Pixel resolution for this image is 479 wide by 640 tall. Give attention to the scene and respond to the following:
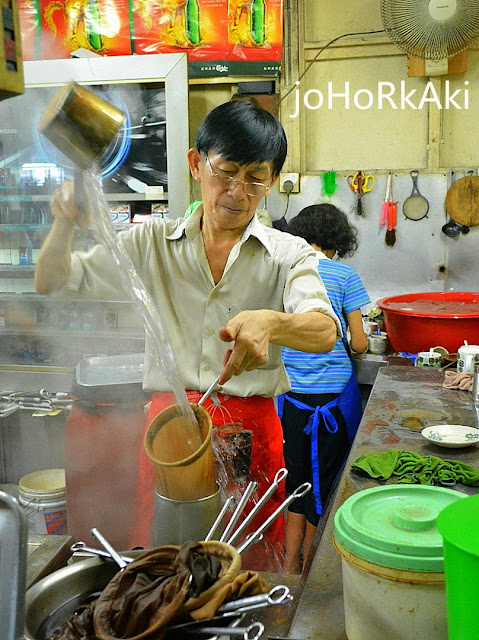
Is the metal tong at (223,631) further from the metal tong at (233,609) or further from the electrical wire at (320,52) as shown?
the electrical wire at (320,52)

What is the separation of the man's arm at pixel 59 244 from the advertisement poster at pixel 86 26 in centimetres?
296

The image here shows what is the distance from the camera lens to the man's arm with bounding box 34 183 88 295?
1.62m

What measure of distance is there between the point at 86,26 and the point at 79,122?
11.3 feet

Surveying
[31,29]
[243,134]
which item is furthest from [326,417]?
[31,29]

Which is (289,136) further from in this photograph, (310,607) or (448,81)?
(310,607)

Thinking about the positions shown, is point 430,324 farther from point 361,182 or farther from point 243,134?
point 243,134

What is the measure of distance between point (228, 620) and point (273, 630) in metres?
0.21

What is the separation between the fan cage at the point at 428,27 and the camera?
3.80 m

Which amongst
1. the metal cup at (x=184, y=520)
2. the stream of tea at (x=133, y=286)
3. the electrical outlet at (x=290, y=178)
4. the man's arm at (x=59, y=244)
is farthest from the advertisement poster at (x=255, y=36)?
the metal cup at (x=184, y=520)

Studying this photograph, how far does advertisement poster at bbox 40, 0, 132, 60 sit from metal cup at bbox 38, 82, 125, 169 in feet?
10.5

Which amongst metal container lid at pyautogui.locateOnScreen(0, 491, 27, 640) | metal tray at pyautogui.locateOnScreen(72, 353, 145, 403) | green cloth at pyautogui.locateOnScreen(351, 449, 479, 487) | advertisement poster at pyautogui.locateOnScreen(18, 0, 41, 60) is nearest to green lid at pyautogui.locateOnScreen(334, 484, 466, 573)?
metal container lid at pyautogui.locateOnScreen(0, 491, 27, 640)

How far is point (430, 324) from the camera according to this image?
10.8ft

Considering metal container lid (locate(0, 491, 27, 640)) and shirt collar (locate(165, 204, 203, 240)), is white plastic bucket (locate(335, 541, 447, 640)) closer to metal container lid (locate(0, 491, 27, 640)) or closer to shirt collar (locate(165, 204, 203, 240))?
metal container lid (locate(0, 491, 27, 640))

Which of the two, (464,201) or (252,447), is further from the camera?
(464,201)
